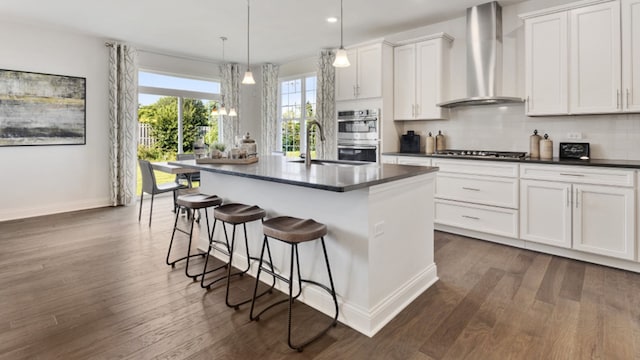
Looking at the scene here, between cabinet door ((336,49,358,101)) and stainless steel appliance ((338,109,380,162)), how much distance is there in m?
0.25

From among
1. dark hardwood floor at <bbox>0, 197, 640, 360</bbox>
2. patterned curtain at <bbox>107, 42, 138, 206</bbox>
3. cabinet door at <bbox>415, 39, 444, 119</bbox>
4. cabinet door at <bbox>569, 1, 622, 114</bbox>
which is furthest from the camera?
patterned curtain at <bbox>107, 42, 138, 206</bbox>

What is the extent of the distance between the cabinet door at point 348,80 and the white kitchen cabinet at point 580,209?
2626 mm

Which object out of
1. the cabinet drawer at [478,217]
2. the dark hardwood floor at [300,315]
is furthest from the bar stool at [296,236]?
the cabinet drawer at [478,217]

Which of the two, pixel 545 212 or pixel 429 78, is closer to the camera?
pixel 545 212

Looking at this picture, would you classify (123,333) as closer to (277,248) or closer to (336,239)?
(277,248)

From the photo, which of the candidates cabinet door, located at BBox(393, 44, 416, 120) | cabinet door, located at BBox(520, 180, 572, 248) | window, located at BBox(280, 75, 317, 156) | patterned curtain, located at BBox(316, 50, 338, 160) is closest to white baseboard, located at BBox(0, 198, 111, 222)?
window, located at BBox(280, 75, 317, 156)

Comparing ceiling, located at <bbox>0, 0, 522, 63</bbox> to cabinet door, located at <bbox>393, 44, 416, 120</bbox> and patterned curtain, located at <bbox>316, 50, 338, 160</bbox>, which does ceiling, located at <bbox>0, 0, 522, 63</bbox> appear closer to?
patterned curtain, located at <bbox>316, 50, 338, 160</bbox>

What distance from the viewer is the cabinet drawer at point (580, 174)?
3044 mm

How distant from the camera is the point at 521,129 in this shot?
4.19 meters

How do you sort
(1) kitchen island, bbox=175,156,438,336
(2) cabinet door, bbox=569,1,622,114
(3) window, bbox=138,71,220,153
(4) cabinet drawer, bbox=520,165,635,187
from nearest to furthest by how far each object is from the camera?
1. (1) kitchen island, bbox=175,156,438,336
2. (4) cabinet drawer, bbox=520,165,635,187
3. (2) cabinet door, bbox=569,1,622,114
4. (3) window, bbox=138,71,220,153

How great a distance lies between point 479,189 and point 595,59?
64.6 inches

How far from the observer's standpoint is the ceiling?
4.21 meters

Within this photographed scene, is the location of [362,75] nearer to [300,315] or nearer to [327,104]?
[327,104]

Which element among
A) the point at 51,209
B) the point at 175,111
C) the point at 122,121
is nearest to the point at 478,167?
the point at 122,121
